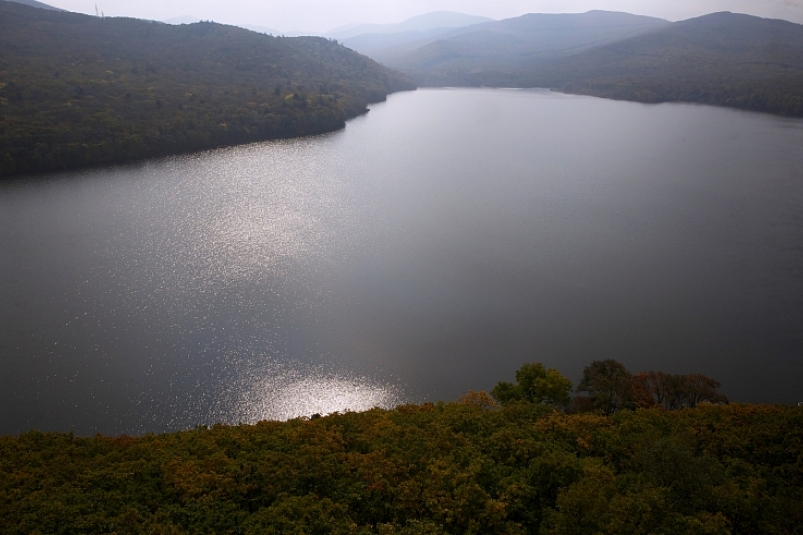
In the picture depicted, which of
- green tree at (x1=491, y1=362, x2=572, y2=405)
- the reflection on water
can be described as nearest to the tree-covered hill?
green tree at (x1=491, y1=362, x2=572, y2=405)

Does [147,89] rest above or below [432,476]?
above

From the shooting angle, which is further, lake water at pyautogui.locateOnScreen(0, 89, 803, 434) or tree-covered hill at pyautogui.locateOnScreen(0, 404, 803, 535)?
lake water at pyautogui.locateOnScreen(0, 89, 803, 434)

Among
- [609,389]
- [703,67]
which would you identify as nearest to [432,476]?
[609,389]

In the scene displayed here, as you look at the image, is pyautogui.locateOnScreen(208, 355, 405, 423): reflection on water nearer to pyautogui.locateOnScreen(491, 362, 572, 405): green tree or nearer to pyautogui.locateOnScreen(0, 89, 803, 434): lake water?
pyautogui.locateOnScreen(0, 89, 803, 434): lake water

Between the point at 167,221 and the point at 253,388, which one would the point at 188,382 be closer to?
the point at 253,388

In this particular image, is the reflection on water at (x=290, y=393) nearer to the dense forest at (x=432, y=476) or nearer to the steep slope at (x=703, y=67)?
the dense forest at (x=432, y=476)

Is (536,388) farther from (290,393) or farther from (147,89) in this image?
(147,89)

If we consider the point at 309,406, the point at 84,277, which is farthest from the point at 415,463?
the point at 84,277
